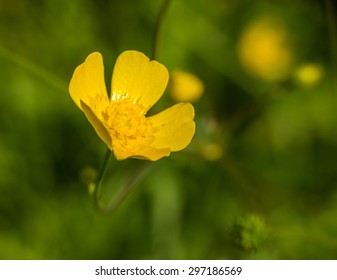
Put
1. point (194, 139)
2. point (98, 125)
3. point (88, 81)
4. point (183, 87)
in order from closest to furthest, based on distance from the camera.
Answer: point (98, 125) < point (88, 81) < point (183, 87) < point (194, 139)

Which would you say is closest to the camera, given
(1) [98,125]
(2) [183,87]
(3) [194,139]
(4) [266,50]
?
(1) [98,125]

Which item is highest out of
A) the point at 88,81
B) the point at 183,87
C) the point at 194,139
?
the point at 88,81

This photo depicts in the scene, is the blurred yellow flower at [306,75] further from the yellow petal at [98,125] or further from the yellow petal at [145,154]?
the yellow petal at [98,125]

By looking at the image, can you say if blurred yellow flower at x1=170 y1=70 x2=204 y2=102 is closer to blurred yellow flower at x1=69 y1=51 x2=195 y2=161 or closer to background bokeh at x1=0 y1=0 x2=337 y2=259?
background bokeh at x1=0 y1=0 x2=337 y2=259

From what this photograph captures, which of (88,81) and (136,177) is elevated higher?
(88,81)

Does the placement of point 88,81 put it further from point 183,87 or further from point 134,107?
point 183,87

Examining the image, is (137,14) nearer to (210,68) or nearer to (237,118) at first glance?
(210,68)

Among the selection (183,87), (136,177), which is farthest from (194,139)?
(136,177)
